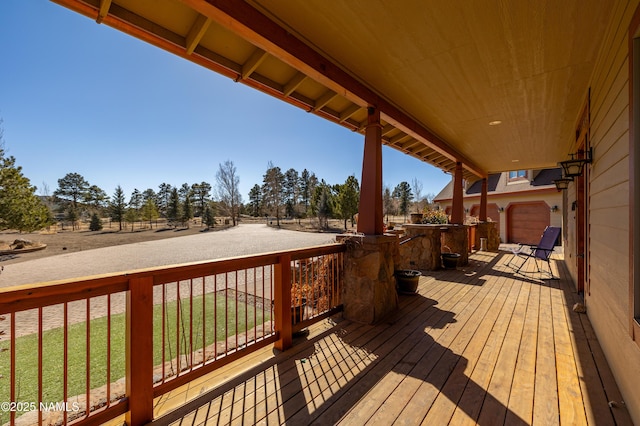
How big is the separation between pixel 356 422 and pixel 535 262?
7.41m

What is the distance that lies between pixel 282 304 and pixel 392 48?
268 centimetres

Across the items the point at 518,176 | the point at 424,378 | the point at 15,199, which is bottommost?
the point at 424,378

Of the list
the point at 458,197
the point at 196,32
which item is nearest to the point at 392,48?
the point at 196,32

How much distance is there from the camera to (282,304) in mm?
2400

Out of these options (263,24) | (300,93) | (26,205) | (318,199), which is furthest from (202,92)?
(318,199)

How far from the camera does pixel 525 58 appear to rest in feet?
8.46

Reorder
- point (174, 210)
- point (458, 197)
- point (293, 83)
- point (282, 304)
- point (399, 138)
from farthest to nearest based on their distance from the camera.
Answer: point (174, 210) < point (458, 197) < point (399, 138) < point (293, 83) < point (282, 304)

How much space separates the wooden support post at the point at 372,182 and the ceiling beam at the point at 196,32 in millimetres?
2034

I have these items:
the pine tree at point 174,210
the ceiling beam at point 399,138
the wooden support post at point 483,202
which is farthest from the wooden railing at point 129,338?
the pine tree at point 174,210

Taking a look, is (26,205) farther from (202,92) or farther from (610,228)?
(610,228)

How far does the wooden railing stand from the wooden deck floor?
7.4 inches

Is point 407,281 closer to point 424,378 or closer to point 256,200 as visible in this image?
point 424,378

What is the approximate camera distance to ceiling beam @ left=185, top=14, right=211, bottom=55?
193 cm

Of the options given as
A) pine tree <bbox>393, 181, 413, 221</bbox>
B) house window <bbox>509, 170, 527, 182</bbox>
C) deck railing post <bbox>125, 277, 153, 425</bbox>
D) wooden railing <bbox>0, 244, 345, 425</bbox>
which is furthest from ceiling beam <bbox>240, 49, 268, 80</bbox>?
pine tree <bbox>393, 181, 413, 221</bbox>
